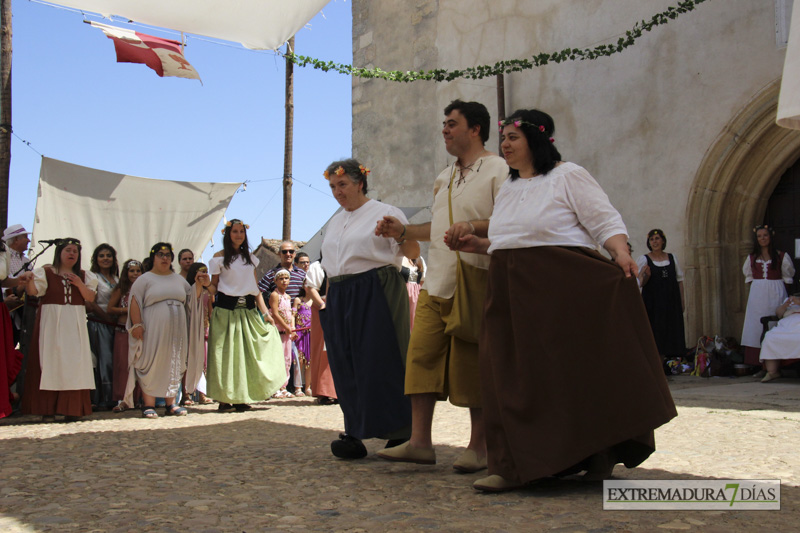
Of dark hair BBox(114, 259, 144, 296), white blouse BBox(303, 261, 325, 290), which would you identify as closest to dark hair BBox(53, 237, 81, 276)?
dark hair BBox(114, 259, 144, 296)

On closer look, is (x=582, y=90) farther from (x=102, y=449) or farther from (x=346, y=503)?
(x=346, y=503)

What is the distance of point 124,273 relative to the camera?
332 inches

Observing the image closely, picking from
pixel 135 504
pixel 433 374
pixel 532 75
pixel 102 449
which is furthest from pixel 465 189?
pixel 532 75

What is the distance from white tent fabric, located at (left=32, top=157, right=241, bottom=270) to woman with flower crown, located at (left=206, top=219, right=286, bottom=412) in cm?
348

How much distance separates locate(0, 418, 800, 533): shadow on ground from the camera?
2.82 m

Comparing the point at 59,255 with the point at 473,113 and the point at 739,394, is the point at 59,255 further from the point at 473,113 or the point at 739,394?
the point at 739,394

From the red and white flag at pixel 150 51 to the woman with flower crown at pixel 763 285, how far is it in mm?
A: 7375

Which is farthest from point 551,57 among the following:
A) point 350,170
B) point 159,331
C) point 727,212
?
point 350,170

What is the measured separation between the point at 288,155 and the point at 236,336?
302 inches

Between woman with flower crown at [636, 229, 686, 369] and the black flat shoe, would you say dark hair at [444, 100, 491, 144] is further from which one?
woman with flower crown at [636, 229, 686, 369]

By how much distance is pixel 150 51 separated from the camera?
10.2 metres

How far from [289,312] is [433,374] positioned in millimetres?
5777

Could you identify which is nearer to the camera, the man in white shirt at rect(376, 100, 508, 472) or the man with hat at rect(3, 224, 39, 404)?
the man in white shirt at rect(376, 100, 508, 472)

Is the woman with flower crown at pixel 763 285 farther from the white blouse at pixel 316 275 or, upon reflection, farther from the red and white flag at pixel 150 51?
the red and white flag at pixel 150 51
